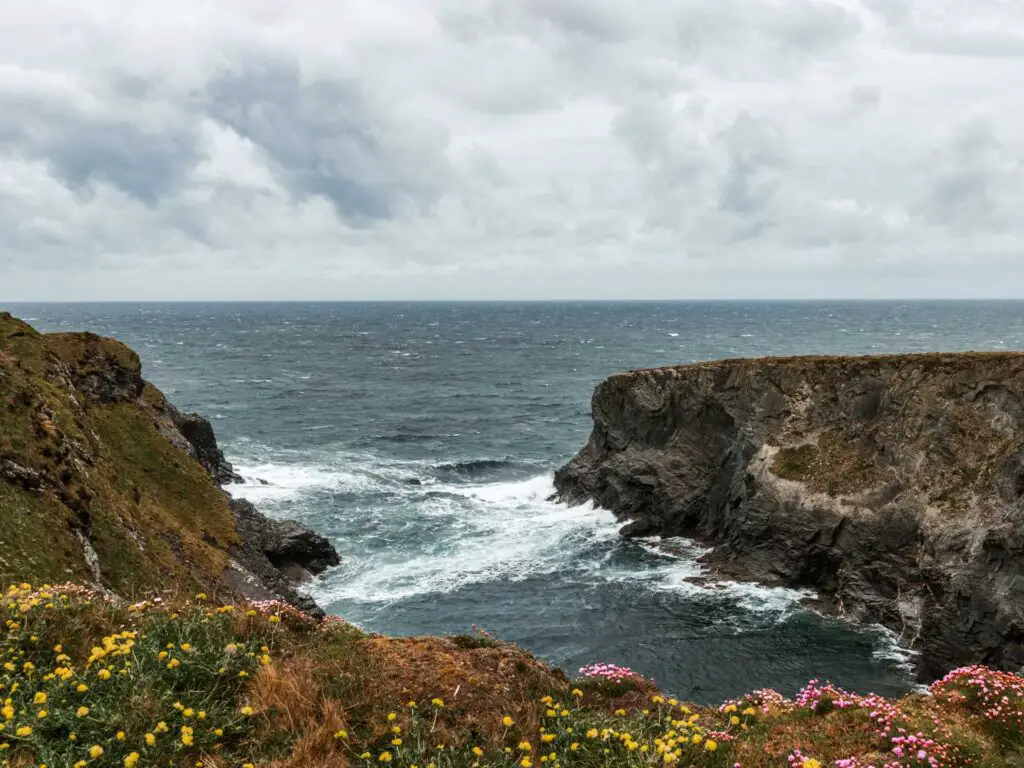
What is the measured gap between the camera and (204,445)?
53406mm

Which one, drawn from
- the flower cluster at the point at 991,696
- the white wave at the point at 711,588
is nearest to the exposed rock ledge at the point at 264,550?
the white wave at the point at 711,588

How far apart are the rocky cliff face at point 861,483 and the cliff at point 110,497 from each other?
25.8 meters

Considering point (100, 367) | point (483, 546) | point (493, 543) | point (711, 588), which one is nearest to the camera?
point (100, 367)

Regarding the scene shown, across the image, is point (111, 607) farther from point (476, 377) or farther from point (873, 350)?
point (873, 350)

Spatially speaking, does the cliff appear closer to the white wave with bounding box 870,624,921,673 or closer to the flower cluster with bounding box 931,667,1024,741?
the flower cluster with bounding box 931,667,1024,741

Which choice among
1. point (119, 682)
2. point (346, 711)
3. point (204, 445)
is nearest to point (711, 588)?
point (346, 711)

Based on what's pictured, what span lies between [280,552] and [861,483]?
33.4m

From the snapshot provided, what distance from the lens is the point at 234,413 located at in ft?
290

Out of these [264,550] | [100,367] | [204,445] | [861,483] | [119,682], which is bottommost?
[264,550]

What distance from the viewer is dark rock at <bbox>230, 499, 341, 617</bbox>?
32.6 meters

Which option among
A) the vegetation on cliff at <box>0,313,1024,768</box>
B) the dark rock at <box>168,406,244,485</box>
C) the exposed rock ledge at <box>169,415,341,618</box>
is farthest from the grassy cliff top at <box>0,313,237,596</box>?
the dark rock at <box>168,406,244,485</box>

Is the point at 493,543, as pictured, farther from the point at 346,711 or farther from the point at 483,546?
the point at 346,711

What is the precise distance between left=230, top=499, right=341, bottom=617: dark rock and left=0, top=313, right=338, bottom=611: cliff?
0.08 meters

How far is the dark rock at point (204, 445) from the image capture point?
50.4 m
